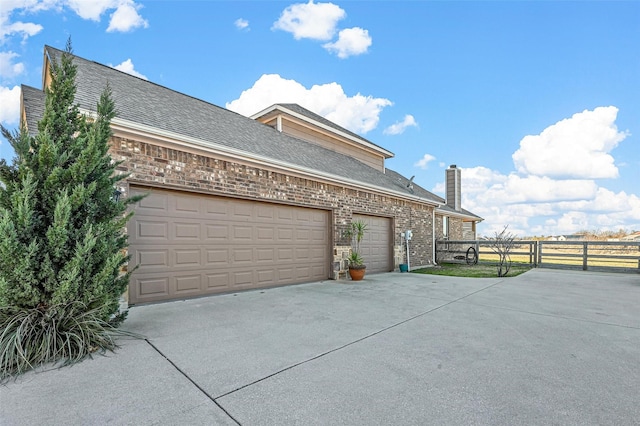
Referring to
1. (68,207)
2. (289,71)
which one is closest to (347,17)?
(289,71)

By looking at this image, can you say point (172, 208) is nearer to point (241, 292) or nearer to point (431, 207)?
point (241, 292)

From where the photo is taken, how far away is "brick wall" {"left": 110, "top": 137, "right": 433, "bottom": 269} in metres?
5.32

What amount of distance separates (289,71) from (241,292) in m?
9.31

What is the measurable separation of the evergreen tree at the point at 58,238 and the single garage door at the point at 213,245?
1.78 meters

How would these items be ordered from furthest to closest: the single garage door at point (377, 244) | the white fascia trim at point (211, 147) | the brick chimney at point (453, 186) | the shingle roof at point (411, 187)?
the brick chimney at point (453, 186)
the shingle roof at point (411, 187)
the single garage door at point (377, 244)
the white fascia trim at point (211, 147)

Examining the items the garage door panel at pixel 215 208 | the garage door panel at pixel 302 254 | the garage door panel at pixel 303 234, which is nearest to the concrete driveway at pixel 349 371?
the garage door panel at pixel 215 208

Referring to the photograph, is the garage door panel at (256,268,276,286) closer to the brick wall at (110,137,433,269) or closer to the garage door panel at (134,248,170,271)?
the brick wall at (110,137,433,269)

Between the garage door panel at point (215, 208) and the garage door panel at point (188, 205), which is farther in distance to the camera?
the garage door panel at point (215, 208)

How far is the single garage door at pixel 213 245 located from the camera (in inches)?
214

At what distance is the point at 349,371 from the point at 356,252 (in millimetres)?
6861

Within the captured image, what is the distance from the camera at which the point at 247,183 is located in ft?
22.4

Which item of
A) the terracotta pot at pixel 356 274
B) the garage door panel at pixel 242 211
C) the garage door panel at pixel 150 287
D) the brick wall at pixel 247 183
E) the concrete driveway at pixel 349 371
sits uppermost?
the brick wall at pixel 247 183

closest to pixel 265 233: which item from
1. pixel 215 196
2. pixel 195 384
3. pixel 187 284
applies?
pixel 215 196

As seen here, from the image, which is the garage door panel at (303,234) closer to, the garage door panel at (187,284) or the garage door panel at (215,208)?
the garage door panel at (215,208)
